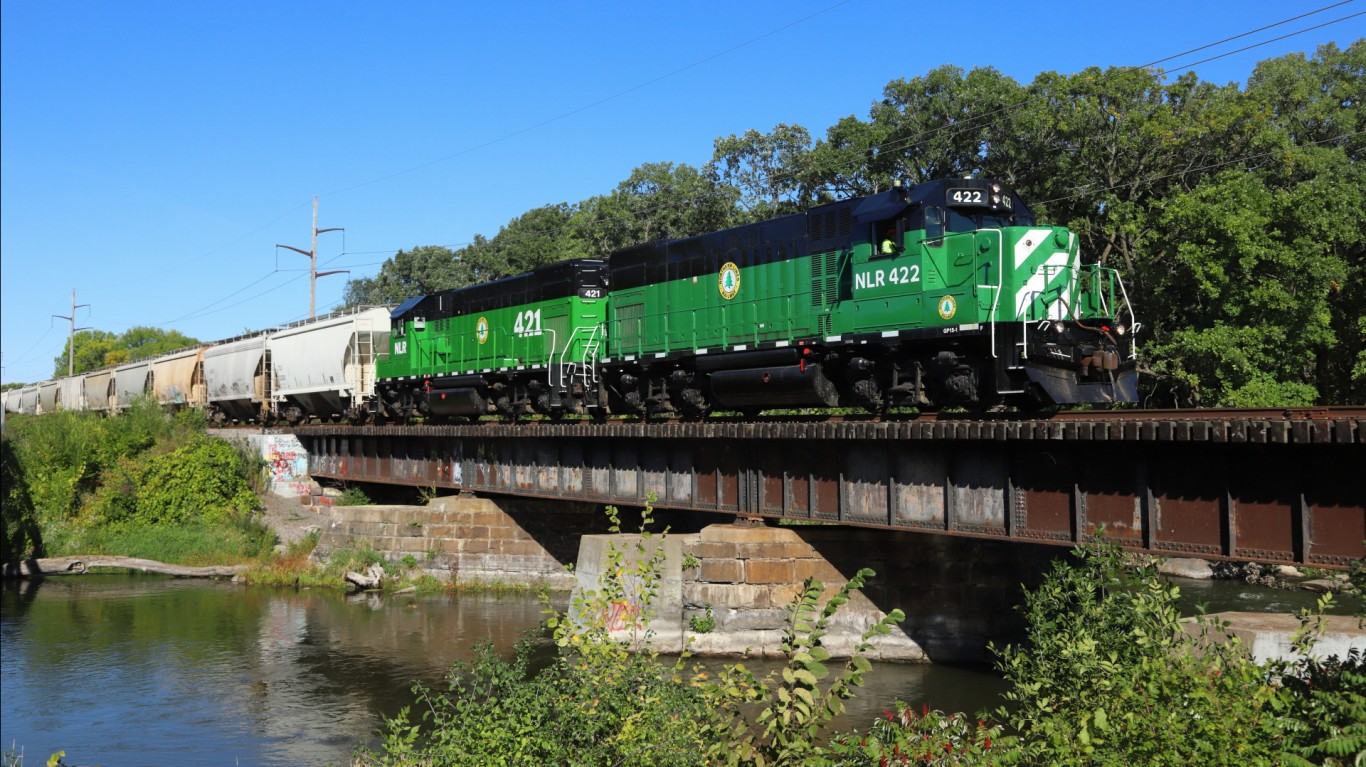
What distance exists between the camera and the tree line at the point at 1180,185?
29375 mm

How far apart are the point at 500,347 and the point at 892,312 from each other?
14.7 meters

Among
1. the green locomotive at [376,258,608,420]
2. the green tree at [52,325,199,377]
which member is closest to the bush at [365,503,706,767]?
the green locomotive at [376,258,608,420]

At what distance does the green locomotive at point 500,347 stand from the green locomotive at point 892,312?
3.21m

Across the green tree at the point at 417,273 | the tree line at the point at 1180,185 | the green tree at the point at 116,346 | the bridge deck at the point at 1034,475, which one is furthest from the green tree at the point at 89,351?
the bridge deck at the point at 1034,475

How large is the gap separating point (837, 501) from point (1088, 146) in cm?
2430

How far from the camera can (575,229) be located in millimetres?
66875

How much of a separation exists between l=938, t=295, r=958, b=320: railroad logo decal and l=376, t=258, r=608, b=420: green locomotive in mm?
10444

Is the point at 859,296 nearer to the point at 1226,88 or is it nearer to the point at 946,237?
the point at 946,237

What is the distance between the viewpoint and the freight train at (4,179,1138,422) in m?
16.5

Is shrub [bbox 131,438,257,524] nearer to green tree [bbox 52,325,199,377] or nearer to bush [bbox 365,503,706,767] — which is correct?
bush [bbox 365,503,706,767]

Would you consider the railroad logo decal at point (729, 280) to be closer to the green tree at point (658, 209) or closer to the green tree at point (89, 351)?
the green tree at point (658, 209)

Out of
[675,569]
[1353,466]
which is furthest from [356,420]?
[1353,466]

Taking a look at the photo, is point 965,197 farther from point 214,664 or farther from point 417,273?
point 417,273

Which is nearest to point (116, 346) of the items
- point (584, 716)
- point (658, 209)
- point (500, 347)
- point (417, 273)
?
point (417, 273)
